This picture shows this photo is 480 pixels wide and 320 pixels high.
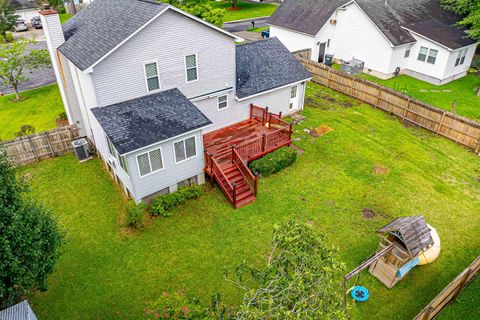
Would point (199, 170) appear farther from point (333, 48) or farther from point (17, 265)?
point (333, 48)

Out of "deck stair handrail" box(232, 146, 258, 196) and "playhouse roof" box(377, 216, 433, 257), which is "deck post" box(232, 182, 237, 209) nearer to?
"deck stair handrail" box(232, 146, 258, 196)

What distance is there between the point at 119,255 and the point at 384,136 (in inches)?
732

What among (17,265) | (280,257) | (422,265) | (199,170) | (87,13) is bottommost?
(422,265)

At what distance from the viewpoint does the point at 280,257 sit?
8.03 meters

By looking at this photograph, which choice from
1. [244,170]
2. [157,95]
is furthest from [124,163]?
[244,170]

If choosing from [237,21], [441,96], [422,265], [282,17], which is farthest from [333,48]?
[422,265]

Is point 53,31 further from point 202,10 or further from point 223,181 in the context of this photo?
point 202,10

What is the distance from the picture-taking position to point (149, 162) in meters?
15.6

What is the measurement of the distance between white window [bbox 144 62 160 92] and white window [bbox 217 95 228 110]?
420cm

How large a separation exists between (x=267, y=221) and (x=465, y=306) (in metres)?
8.52

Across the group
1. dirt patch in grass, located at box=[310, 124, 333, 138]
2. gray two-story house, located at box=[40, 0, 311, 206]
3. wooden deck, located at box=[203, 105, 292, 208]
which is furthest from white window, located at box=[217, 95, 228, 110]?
dirt patch in grass, located at box=[310, 124, 333, 138]

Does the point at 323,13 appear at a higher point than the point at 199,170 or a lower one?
higher

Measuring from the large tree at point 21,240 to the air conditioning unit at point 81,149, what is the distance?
9.94 m

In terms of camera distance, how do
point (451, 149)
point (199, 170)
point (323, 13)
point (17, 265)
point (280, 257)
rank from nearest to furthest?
1. point (280, 257)
2. point (17, 265)
3. point (199, 170)
4. point (451, 149)
5. point (323, 13)
